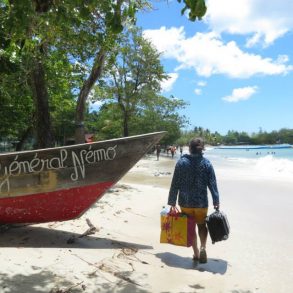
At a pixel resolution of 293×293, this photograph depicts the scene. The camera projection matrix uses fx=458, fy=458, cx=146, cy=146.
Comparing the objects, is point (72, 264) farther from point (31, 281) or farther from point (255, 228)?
point (255, 228)

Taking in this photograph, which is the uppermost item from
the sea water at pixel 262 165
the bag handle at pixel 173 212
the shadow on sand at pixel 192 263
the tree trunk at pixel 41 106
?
Answer: the tree trunk at pixel 41 106

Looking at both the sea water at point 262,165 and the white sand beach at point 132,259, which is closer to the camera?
the white sand beach at point 132,259

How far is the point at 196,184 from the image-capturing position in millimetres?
5156

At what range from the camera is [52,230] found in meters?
6.28

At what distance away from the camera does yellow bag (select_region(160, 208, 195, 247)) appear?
17.1ft

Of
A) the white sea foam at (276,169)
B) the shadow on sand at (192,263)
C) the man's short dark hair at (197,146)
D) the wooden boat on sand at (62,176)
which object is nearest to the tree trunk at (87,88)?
the wooden boat on sand at (62,176)

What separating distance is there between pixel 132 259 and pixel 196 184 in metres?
1.11

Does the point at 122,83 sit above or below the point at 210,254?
above

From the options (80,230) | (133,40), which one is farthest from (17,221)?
(133,40)

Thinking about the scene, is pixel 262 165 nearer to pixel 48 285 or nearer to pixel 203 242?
pixel 203 242

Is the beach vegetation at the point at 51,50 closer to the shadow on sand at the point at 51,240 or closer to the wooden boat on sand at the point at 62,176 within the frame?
the wooden boat on sand at the point at 62,176

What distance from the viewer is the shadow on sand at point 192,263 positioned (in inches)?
199

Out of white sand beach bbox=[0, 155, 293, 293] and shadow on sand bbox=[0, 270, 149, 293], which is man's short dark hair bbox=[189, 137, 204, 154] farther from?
shadow on sand bbox=[0, 270, 149, 293]

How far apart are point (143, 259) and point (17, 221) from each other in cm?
185
